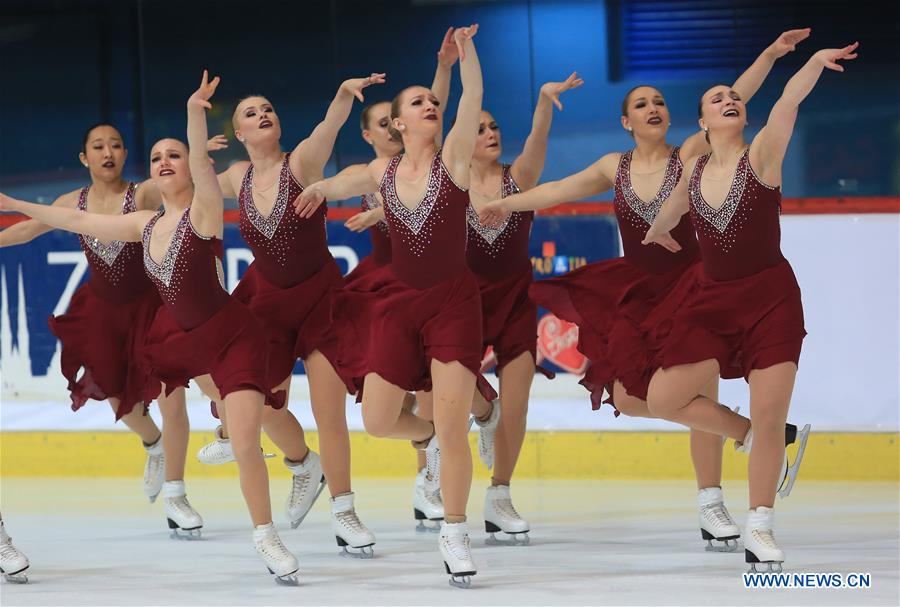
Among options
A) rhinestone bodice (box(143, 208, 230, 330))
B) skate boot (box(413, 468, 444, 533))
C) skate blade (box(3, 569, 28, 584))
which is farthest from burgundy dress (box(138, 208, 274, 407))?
skate boot (box(413, 468, 444, 533))

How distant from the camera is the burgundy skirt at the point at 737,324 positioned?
479 centimetres

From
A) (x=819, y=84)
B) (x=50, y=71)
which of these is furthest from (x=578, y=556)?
(x=50, y=71)

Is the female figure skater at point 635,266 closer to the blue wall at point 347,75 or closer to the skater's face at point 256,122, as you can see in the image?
the skater's face at point 256,122

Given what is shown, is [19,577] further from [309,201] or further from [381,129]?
[381,129]

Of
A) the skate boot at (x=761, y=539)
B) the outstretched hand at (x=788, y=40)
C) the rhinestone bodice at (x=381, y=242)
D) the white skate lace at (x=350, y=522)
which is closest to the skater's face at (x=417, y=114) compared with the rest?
the rhinestone bodice at (x=381, y=242)

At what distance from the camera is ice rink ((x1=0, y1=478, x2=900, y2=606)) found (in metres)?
4.66

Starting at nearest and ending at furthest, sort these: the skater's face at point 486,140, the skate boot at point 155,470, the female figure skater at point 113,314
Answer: the skater's face at point 486,140, the female figure skater at point 113,314, the skate boot at point 155,470

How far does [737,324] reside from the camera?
194 inches

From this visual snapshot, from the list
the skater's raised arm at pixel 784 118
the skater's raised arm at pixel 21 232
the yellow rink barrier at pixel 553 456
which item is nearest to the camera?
the skater's raised arm at pixel 784 118

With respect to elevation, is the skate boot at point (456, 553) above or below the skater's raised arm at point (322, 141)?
below

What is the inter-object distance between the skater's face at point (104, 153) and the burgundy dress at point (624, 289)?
5.92ft

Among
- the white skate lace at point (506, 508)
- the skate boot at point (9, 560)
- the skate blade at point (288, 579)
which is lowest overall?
the white skate lace at point (506, 508)

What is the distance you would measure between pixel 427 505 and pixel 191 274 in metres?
1.64

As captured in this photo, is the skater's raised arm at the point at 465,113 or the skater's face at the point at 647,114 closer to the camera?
the skater's raised arm at the point at 465,113
